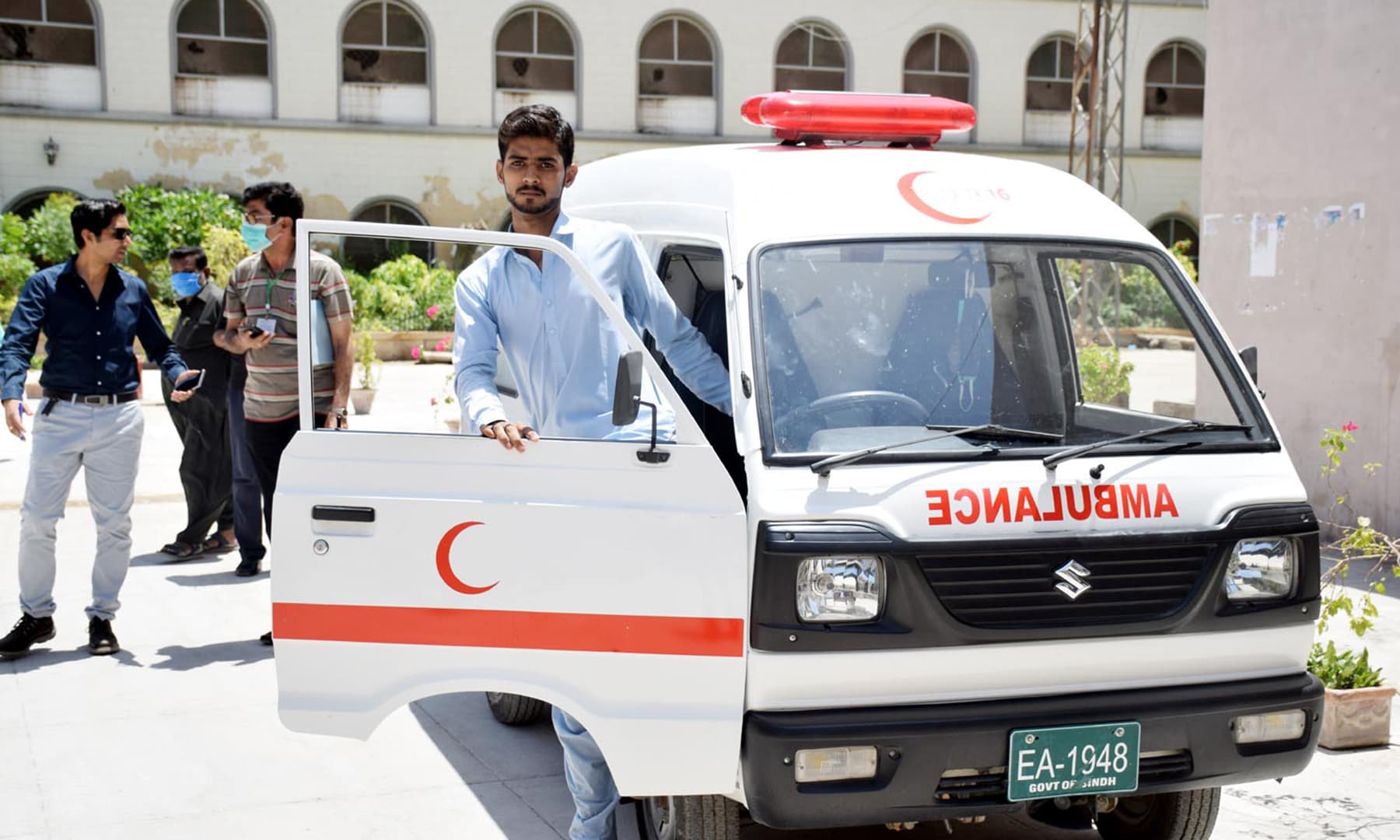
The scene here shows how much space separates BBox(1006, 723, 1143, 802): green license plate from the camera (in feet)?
12.1

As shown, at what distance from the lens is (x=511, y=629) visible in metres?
3.63

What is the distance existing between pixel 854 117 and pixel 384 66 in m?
26.2

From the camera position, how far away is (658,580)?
360 centimetres

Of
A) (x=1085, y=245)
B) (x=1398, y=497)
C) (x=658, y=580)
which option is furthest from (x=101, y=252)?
(x=1398, y=497)

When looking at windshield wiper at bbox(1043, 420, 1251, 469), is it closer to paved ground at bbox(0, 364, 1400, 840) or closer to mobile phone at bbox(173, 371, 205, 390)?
paved ground at bbox(0, 364, 1400, 840)

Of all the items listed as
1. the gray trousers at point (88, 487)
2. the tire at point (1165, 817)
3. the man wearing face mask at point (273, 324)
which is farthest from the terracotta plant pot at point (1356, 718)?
the gray trousers at point (88, 487)

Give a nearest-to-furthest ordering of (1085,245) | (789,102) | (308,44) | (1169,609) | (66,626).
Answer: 1. (1169,609)
2. (1085,245)
3. (789,102)
4. (66,626)
5. (308,44)

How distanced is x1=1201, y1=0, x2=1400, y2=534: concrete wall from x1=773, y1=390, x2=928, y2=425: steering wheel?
5.68 m

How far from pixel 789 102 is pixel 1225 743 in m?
2.40

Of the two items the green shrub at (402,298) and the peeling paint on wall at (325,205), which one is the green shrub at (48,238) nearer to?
the green shrub at (402,298)

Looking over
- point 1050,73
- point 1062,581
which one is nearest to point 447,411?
point 1062,581

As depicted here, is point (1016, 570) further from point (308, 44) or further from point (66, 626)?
point (308, 44)

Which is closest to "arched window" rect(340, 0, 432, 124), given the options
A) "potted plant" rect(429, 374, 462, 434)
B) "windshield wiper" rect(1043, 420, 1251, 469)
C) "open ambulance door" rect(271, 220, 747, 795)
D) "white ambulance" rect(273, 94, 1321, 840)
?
"potted plant" rect(429, 374, 462, 434)

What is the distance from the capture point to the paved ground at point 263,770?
15.5 ft
